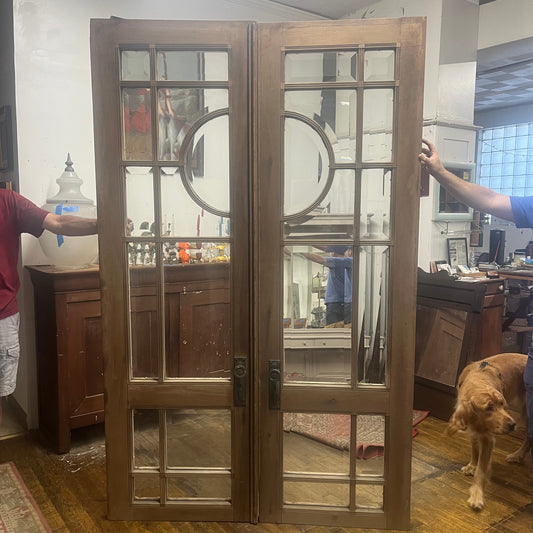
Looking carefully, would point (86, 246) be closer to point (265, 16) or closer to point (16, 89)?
point (16, 89)

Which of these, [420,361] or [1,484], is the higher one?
[420,361]

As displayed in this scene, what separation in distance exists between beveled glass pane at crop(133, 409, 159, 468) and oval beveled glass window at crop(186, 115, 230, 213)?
910 millimetres

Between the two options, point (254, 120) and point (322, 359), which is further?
point (322, 359)

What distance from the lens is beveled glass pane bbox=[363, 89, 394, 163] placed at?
1.91 metres

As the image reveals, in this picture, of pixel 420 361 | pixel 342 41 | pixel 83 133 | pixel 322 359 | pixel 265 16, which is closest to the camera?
pixel 342 41

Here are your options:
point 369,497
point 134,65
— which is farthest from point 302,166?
point 369,497

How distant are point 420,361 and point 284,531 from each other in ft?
5.72

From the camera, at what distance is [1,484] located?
8.13 ft

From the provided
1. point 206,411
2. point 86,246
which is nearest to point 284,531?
point 206,411

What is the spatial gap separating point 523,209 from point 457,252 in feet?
6.81

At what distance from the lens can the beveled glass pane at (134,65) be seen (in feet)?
6.28

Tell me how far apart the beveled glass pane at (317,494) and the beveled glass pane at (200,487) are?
0.85 ft

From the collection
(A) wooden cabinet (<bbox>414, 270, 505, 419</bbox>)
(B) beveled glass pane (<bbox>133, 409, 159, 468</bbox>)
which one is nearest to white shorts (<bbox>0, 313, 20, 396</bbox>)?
(B) beveled glass pane (<bbox>133, 409, 159, 468</bbox>)

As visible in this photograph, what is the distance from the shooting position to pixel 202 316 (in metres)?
2.25
